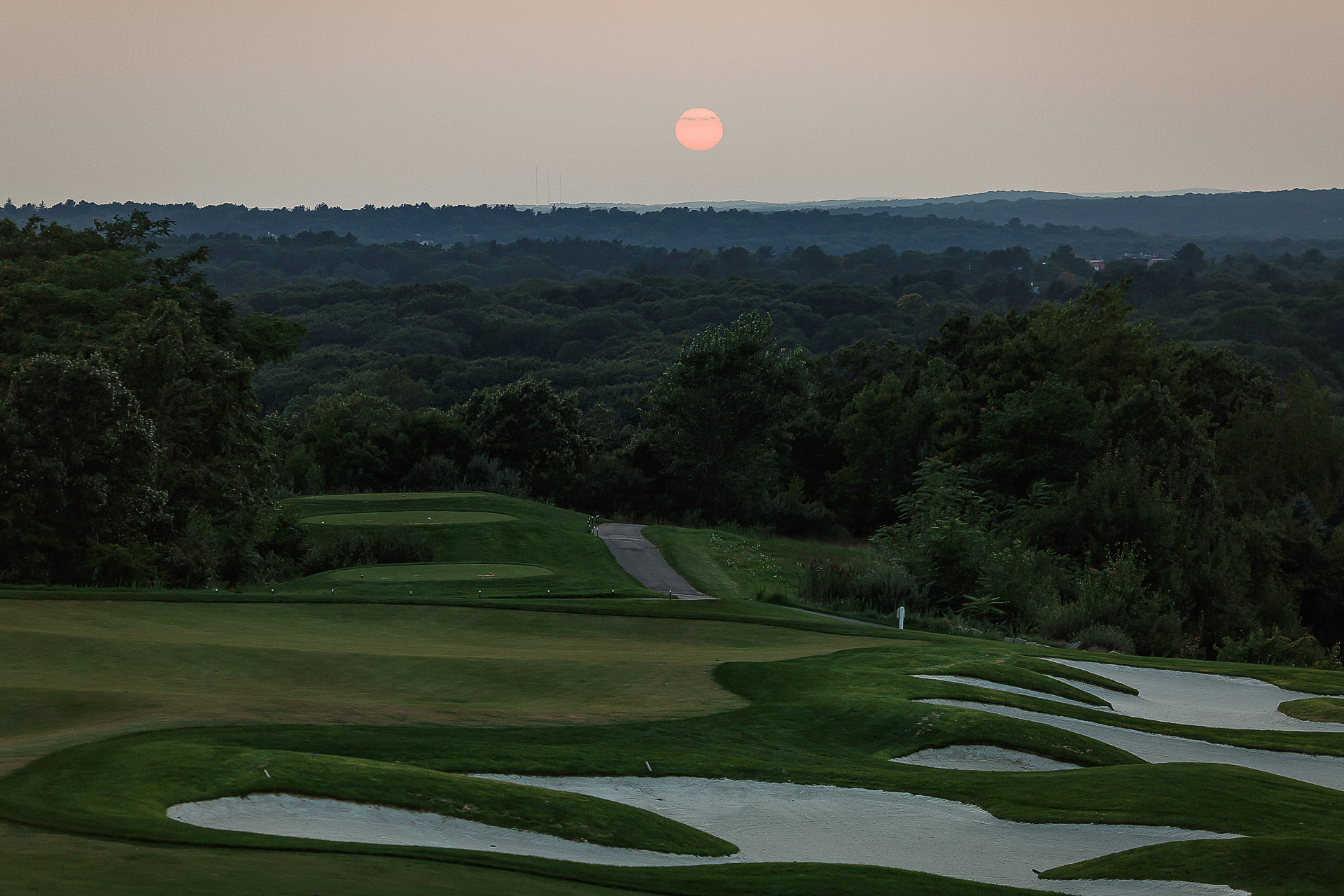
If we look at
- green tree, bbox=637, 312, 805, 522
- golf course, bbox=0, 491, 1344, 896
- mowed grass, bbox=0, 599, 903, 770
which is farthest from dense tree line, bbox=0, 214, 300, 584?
green tree, bbox=637, 312, 805, 522

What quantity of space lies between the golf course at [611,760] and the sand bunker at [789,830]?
0.10ft

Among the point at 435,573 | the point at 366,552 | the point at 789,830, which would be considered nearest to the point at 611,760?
the point at 789,830

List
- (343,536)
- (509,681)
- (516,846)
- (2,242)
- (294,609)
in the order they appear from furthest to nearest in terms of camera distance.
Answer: (2,242) → (343,536) → (294,609) → (509,681) → (516,846)

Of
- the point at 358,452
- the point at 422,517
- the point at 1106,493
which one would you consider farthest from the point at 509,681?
the point at 358,452

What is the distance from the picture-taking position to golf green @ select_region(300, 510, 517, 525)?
120 ft

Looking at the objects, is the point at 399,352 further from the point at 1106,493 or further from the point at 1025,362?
the point at 1106,493

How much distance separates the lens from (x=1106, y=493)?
121 ft

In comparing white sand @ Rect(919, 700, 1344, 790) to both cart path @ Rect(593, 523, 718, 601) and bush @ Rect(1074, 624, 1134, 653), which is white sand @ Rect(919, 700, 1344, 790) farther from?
cart path @ Rect(593, 523, 718, 601)

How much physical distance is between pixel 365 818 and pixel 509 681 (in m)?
5.36

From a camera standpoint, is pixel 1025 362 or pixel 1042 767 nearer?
pixel 1042 767

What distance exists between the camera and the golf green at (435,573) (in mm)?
26312

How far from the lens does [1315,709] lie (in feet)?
47.8

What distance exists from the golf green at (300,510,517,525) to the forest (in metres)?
3.07

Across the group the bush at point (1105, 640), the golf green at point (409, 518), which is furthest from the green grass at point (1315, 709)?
the golf green at point (409, 518)
